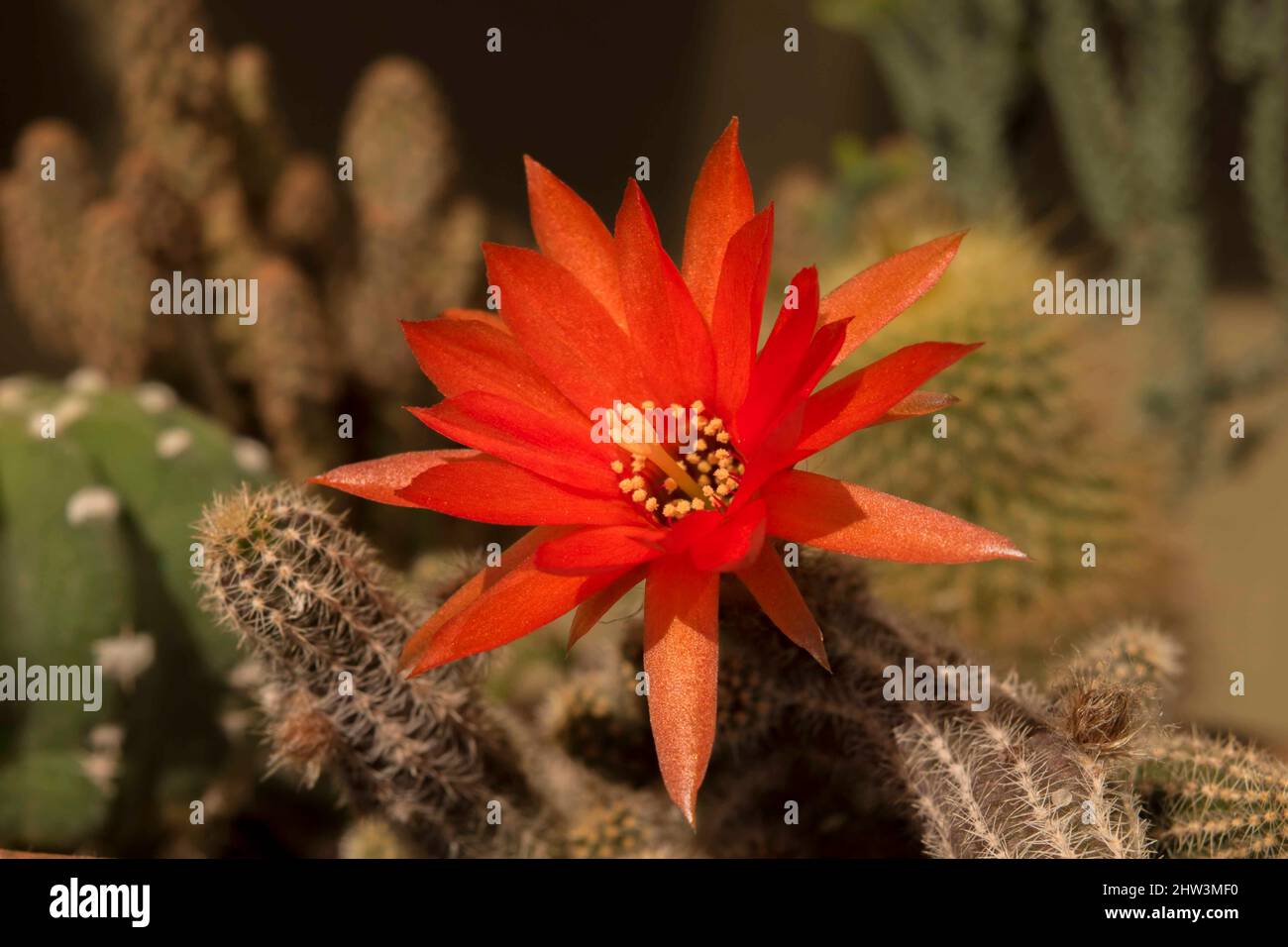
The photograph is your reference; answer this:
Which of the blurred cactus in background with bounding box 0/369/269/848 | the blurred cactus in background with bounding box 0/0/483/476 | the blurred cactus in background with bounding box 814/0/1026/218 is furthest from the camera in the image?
the blurred cactus in background with bounding box 814/0/1026/218

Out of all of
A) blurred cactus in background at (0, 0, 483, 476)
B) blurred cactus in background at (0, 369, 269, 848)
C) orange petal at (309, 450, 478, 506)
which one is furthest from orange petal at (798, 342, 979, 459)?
blurred cactus in background at (0, 0, 483, 476)

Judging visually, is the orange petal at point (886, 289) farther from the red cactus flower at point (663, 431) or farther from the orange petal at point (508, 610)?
the orange petal at point (508, 610)

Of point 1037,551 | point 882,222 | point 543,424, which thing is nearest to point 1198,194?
point 882,222

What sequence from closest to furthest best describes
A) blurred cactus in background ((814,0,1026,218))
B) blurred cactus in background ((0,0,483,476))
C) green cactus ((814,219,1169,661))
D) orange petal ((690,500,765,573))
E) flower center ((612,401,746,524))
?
orange petal ((690,500,765,573)) < flower center ((612,401,746,524)) < green cactus ((814,219,1169,661)) < blurred cactus in background ((0,0,483,476)) < blurred cactus in background ((814,0,1026,218))

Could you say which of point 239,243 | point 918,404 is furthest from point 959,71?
point 918,404

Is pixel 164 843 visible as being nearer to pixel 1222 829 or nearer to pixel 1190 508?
pixel 1222 829

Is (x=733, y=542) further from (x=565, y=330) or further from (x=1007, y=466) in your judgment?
(x=1007, y=466)

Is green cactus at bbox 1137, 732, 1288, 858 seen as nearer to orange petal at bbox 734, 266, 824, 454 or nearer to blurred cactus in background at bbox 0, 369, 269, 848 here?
orange petal at bbox 734, 266, 824, 454

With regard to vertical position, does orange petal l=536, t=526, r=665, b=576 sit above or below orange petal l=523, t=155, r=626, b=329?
below
